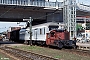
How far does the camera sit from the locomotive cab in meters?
30.1

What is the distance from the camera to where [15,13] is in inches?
2103

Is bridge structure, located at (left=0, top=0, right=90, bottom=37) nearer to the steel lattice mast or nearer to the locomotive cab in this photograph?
Answer: the steel lattice mast

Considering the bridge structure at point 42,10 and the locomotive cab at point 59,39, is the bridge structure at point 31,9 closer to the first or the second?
the bridge structure at point 42,10

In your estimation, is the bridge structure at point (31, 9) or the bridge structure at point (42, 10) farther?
the bridge structure at point (31, 9)

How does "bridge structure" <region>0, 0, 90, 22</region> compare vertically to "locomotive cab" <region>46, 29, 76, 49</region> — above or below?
above

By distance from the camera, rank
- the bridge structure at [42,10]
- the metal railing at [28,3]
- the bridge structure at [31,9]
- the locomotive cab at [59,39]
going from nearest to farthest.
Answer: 1. the locomotive cab at [59,39]
2. the bridge structure at [42,10]
3. the metal railing at [28,3]
4. the bridge structure at [31,9]

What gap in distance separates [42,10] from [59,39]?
24624mm

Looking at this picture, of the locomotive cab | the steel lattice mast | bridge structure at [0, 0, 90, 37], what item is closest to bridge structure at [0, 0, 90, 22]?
bridge structure at [0, 0, 90, 37]

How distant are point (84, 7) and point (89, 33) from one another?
964 cm

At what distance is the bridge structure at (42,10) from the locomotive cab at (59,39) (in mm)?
17450

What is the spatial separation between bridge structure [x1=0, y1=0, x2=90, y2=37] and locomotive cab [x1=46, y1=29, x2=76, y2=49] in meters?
17.4

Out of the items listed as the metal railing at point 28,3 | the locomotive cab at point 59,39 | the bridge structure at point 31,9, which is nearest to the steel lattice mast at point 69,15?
the bridge structure at point 31,9

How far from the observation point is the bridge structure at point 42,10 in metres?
49.8

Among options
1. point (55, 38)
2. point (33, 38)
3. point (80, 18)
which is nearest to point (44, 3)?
point (33, 38)
